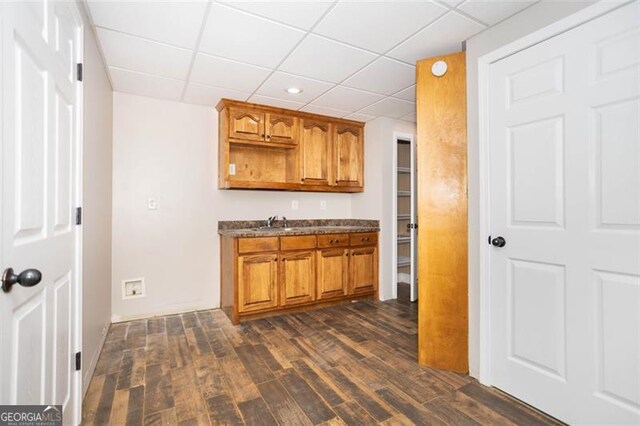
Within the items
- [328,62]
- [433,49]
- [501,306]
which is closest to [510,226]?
[501,306]

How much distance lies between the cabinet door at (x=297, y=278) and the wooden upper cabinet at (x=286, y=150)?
2.77ft

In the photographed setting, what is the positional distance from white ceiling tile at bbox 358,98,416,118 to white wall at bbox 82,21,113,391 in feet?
8.43

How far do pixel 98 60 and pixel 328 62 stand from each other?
5.61ft

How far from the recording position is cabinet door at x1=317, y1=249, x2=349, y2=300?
347 cm

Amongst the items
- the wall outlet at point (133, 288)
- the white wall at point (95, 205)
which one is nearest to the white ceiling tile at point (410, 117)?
the white wall at point (95, 205)

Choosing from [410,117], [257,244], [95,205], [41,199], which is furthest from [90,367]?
[410,117]

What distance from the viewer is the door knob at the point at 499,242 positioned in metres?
1.87

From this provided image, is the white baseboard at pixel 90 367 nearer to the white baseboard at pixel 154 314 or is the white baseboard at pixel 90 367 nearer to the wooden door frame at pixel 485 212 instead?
the white baseboard at pixel 154 314

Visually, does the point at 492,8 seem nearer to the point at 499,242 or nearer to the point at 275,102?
the point at 499,242

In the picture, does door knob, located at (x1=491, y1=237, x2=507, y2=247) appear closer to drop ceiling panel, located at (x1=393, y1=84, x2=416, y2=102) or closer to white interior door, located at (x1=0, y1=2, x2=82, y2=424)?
drop ceiling panel, located at (x1=393, y1=84, x2=416, y2=102)

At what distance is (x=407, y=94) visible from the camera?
3.15 meters

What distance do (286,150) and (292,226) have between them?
3.19 ft

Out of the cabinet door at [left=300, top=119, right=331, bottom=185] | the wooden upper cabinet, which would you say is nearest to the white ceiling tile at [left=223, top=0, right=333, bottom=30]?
the wooden upper cabinet

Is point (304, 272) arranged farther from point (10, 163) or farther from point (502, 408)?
point (10, 163)
